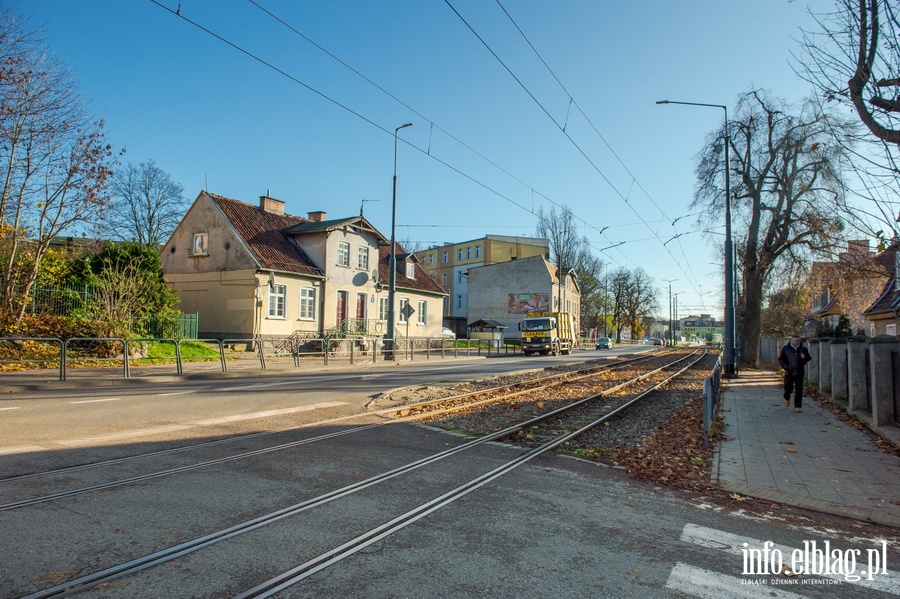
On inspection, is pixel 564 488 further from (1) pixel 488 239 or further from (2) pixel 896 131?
(1) pixel 488 239

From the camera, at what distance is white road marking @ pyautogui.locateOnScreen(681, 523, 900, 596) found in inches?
147

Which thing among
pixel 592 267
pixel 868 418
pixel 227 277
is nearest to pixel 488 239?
pixel 592 267

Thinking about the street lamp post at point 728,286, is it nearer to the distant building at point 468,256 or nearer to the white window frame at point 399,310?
the white window frame at point 399,310

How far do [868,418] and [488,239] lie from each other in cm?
6399

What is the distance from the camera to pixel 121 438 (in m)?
7.53

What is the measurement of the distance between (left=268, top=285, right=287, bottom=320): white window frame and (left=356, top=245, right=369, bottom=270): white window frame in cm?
626

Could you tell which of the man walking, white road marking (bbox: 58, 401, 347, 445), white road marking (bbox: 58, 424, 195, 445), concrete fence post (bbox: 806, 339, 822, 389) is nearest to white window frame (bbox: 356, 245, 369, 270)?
white road marking (bbox: 58, 401, 347, 445)

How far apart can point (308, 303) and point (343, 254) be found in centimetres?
401

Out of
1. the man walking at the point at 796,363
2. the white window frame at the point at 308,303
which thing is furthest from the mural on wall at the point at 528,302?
the man walking at the point at 796,363

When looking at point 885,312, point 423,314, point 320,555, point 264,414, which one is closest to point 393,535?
point 320,555

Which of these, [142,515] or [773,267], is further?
[773,267]

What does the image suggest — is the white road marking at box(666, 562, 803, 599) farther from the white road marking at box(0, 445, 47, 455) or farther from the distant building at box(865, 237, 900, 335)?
the distant building at box(865, 237, 900, 335)

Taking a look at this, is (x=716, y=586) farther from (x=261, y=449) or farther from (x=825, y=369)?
(x=825, y=369)

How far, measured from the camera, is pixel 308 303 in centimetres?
3136
